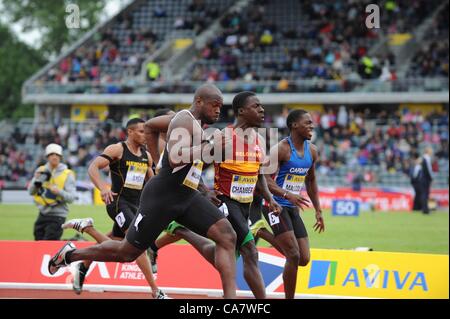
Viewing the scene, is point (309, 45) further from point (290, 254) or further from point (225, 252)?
point (225, 252)

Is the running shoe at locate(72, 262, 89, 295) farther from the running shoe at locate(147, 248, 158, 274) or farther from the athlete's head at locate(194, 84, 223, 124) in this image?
the athlete's head at locate(194, 84, 223, 124)

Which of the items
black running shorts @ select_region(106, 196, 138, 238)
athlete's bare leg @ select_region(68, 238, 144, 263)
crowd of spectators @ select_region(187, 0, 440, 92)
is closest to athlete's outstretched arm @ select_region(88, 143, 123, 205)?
black running shorts @ select_region(106, 196, 138, 238)

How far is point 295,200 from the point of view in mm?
10047

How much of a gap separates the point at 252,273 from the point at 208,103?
1.93 meters

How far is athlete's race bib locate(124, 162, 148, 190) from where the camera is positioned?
11.4 metres

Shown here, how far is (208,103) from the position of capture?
855 centimetres

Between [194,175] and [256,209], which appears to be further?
[256,209]

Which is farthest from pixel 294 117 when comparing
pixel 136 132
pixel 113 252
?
pixel 113 252

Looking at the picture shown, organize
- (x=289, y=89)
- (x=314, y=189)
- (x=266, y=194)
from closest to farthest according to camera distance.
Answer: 1. (x=266, y=194)
2. (x=314, y=189)
3. (x=289, y=89)

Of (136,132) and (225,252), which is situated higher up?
(136,132)

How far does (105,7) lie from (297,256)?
5972 cm

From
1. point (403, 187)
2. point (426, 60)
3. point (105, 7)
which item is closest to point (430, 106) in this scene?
point (426, 60)

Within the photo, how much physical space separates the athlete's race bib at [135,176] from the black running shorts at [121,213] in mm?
248
